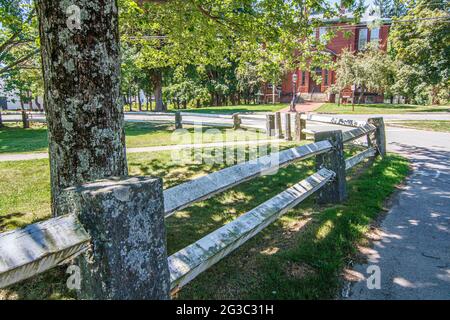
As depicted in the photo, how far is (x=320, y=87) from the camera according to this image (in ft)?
151

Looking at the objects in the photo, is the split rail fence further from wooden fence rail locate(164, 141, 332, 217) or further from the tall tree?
the tall tree

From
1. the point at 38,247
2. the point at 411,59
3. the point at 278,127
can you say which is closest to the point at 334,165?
the point at 38,247

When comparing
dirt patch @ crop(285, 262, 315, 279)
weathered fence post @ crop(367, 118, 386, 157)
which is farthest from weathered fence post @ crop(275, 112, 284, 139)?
dirt patch @ crop(285, 262, 315, 279)

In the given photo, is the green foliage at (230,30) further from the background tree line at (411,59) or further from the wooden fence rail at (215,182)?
the background tree line at (411,59)

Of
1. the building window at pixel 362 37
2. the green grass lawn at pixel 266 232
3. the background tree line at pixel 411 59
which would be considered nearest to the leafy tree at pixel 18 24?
Result: the green grass lawn at pixel 266 232

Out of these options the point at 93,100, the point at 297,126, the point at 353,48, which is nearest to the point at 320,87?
the point at 353,48

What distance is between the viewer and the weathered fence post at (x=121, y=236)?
1414mm

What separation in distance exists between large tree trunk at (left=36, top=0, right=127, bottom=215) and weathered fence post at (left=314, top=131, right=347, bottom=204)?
302 centimetres

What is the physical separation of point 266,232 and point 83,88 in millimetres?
2740

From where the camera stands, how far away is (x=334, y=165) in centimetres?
469

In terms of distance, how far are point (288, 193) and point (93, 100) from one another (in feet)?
7.40

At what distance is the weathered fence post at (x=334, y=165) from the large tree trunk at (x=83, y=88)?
3.02 metres

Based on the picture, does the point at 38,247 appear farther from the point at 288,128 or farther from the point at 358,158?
the point at 288,128
